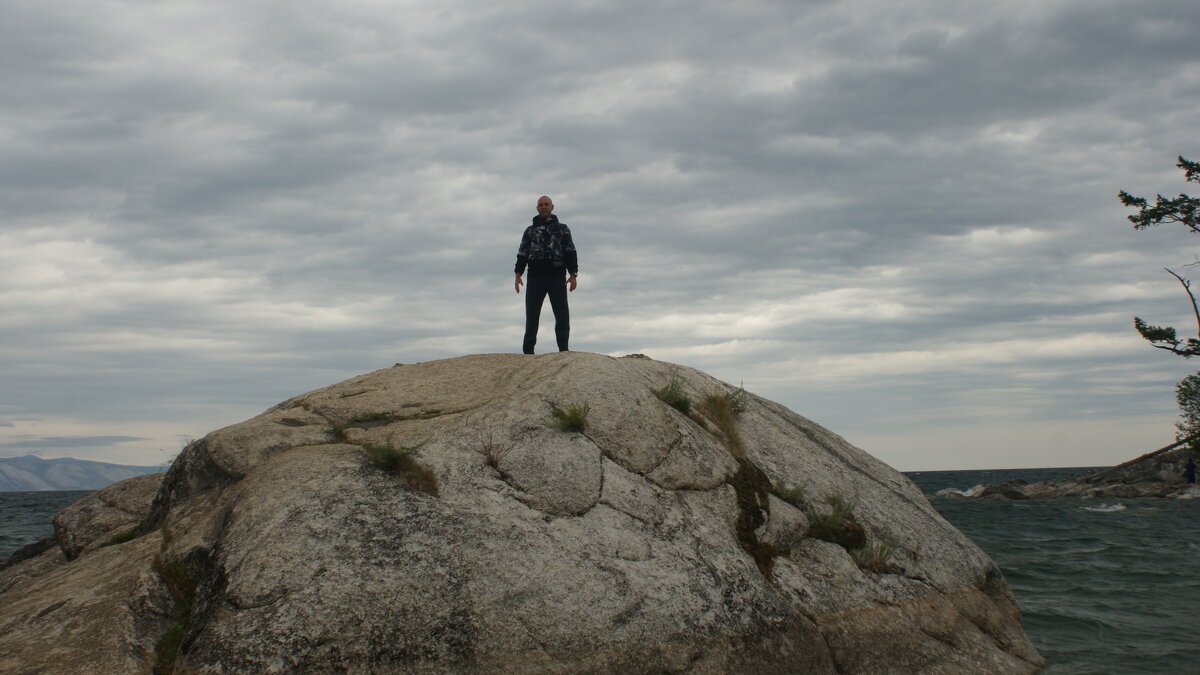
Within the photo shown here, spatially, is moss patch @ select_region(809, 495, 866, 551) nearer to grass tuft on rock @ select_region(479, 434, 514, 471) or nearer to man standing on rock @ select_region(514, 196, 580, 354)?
grass tuft on rock @ select_region(479, 434, 514, 471)

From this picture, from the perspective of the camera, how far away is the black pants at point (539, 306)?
1261 cm

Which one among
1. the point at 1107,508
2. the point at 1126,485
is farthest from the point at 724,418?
the point at 1126,485

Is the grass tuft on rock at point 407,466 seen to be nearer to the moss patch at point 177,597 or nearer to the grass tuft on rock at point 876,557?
the moss patch at point 177,597

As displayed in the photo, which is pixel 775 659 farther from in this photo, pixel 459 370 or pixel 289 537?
pixel 459 370

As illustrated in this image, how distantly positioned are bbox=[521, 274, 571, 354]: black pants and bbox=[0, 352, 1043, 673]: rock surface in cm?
225

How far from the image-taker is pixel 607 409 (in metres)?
8.68

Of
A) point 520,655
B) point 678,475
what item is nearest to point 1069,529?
point 678,475

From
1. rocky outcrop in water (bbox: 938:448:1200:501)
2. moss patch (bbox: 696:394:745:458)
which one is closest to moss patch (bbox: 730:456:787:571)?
moss patch (bbox: 696:394:745:458)

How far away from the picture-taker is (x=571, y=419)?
830 cm

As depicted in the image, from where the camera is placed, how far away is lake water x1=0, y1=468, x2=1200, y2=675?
10.3 metres

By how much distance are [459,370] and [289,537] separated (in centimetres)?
475

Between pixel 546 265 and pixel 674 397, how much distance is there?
13.0 feet

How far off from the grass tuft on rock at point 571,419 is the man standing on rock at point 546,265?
4148 millimetres

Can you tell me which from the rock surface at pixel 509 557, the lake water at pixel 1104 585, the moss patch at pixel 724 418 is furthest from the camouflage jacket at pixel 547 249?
the lake water at pixel 1104 585
